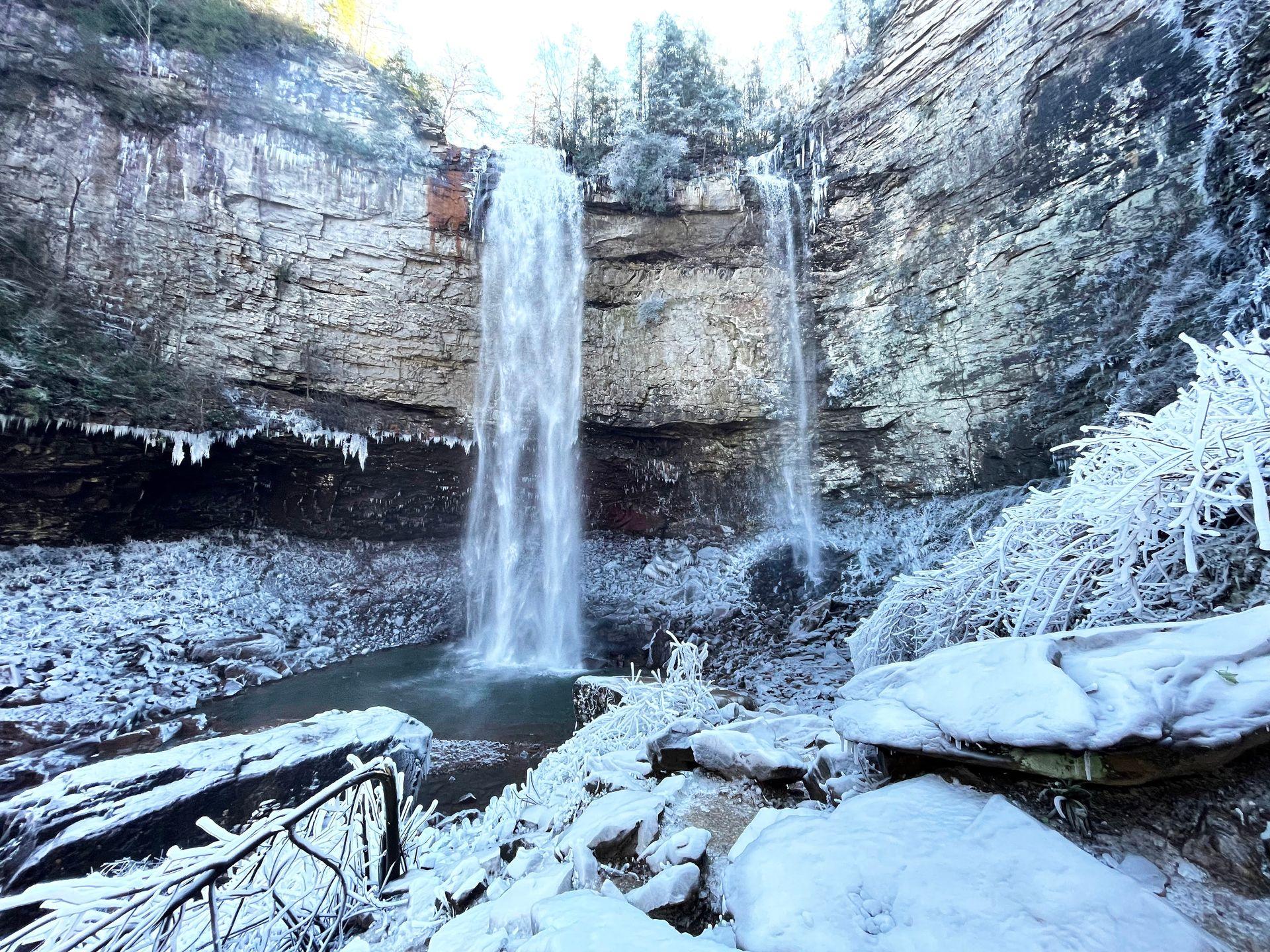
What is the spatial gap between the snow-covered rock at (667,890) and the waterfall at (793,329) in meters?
10.9

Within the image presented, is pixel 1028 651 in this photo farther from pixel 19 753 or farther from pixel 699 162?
pixel 699 162

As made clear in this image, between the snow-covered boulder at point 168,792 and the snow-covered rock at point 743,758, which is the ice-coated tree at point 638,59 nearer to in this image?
the snow-covered boulder at point 168,792

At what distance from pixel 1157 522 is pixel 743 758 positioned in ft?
7.26

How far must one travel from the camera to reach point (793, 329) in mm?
12633

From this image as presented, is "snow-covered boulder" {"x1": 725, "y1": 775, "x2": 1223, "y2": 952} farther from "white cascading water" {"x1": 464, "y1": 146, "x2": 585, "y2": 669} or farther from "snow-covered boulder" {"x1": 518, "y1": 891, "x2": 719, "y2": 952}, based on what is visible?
"white cascading water" {"x1": 464, "y1": 146, "x2": 585, "y2": 669}

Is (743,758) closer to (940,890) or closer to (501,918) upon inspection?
(501,918)

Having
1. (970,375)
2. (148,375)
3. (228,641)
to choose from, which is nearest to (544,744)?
(228,641)

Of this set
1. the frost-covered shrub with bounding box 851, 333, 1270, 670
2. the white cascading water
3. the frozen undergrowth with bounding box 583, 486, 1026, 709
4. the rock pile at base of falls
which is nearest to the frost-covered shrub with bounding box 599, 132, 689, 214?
the white cascading water

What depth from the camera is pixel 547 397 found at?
42.9 feet

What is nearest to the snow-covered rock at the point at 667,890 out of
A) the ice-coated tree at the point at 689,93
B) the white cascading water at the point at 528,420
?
the white cascading water at the point at 528,420

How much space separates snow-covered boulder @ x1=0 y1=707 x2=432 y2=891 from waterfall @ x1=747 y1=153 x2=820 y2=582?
1004 centimetres

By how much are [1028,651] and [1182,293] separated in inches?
340

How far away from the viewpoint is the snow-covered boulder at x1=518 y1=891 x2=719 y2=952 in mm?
1154

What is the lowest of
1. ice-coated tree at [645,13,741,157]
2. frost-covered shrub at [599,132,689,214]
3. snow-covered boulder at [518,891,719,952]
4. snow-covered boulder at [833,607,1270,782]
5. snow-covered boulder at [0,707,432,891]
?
snow-covered boulder at [0,707,432,891]
